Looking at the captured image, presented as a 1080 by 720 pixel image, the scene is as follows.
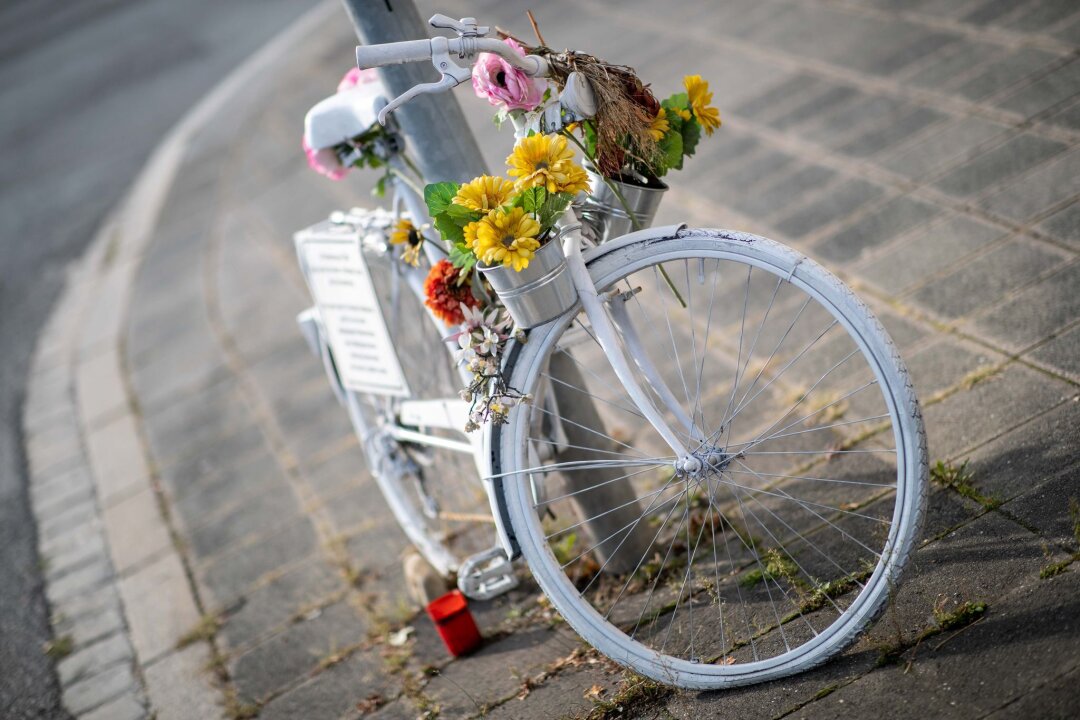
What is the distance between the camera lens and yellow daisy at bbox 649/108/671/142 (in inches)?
96.0

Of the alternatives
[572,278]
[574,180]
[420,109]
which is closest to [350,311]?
[420,109]

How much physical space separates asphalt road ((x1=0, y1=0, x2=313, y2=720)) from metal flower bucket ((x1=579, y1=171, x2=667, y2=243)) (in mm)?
2614

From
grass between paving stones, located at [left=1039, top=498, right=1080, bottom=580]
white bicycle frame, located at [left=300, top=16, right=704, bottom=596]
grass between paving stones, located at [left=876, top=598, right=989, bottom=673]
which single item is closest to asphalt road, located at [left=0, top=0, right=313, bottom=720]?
white bicycle frame, located at [left=300, top=16, right=704, bottom=596]

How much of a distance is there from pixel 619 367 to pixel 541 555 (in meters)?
0.49

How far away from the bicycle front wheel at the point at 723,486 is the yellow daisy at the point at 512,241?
0.80ft

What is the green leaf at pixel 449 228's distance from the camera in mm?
2355

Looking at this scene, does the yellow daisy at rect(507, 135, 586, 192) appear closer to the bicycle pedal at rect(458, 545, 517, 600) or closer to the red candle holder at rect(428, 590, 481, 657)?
the bicycle pedal at rect(458, 545, 517, 600)

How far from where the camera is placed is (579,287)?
95.1 inches

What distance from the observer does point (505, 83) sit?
7.62 feet

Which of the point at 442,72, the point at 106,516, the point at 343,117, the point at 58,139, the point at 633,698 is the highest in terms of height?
the point at 58,139

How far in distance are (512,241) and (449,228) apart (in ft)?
0.55

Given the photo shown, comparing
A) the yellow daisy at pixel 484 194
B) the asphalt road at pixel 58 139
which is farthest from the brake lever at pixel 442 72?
the asphalt road at pixel 58 139

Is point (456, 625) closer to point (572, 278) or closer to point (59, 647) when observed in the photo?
point (572, 278)

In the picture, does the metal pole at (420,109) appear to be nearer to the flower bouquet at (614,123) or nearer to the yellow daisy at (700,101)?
the flower bouquet at (614,123)
